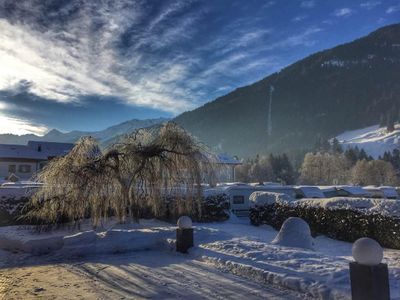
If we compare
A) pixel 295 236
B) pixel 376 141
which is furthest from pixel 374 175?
pixel 376 141

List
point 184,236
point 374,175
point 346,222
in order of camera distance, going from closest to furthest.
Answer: point 184,236 → point 346,222 → point 374,175

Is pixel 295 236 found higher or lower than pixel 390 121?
lower

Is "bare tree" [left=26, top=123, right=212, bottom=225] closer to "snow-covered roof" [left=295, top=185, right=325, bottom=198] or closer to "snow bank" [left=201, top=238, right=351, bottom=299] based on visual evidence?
"snow bank" [left=201, top=238, right=351, bottom=299]

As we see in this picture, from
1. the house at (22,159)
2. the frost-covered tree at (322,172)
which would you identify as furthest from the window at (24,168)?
the frost-covered tree at (322,172)

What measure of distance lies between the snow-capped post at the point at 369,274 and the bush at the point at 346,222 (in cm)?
960

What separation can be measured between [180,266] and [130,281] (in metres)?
1.73

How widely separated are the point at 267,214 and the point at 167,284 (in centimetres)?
1460

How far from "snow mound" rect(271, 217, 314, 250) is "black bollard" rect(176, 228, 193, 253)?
2373mm

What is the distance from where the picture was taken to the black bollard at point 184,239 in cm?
1195

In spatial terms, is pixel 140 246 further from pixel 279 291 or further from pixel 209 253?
pixel 279 291

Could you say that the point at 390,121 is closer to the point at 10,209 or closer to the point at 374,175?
the point at 374,175

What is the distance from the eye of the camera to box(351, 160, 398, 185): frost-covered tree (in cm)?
8531

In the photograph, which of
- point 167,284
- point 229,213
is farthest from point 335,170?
point 167,284

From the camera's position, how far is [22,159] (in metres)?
53.2
